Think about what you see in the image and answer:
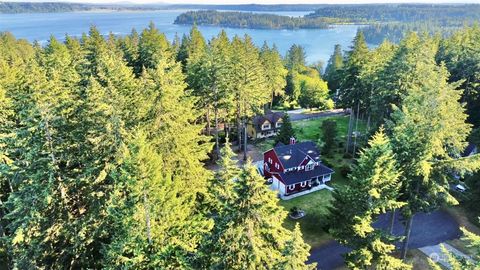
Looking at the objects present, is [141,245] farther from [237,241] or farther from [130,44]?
[130,44]

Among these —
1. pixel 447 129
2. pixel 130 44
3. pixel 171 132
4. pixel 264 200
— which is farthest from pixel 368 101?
pixel 130 44

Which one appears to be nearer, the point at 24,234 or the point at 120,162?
the point at 120,162

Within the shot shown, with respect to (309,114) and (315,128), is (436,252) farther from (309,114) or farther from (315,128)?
(309,114)

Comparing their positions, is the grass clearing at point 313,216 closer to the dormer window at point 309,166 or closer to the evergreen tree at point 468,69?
the dormer window at point 309,166

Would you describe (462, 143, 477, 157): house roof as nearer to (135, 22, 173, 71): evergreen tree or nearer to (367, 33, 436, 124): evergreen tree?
(367, 33, 436, 124): evergreen tree

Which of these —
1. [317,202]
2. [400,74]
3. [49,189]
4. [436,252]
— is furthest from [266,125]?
[49,189]

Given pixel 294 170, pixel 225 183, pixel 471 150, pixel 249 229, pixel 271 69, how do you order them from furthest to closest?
pixel 271 69
pixel 471 150
pixel 294 170
pixel 225 183
pixel 249 229

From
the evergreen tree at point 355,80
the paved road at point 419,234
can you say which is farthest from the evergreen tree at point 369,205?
the evergreen tree at point 355,80
